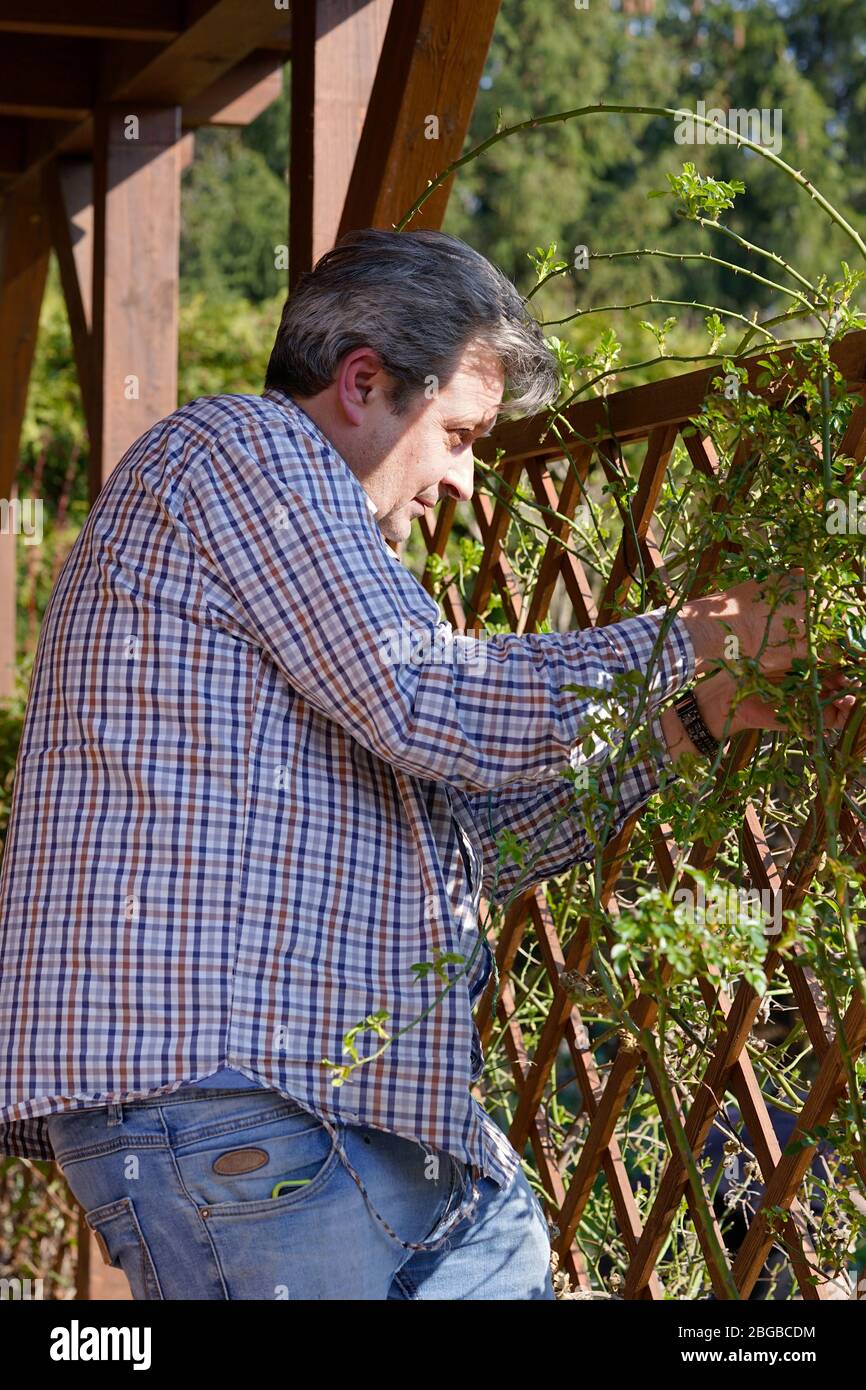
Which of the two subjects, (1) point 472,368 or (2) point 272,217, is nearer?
(1) point 472,368

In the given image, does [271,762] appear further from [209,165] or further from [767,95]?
[767,95]

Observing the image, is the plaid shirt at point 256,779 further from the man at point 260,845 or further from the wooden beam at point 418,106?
the wooden beam at point 418,106

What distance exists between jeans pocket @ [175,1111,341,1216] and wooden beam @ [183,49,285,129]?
10.3 ft

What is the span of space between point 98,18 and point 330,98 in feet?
3.34

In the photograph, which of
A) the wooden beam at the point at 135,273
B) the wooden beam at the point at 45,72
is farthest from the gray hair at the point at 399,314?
the wooden beam at the point at 45,72

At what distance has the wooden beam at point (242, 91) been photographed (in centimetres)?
382

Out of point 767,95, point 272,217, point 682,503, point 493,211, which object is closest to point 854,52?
point 767,95

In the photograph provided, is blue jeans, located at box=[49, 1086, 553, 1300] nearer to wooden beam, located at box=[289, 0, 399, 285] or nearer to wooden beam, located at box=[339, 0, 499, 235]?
wooden beam, located at box=[339, 0, 499, 235]

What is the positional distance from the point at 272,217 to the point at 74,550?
12.5m

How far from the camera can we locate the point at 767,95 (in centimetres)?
1381

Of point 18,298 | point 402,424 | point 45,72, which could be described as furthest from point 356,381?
point 18,298

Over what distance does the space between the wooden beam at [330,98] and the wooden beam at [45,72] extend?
1.49 meters

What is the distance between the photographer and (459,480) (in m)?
1.53

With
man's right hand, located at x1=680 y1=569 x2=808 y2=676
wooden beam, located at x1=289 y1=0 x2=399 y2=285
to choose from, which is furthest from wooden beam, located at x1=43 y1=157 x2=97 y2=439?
man's right hand, located at x1=680 y1=569 x2=808 y2=676
